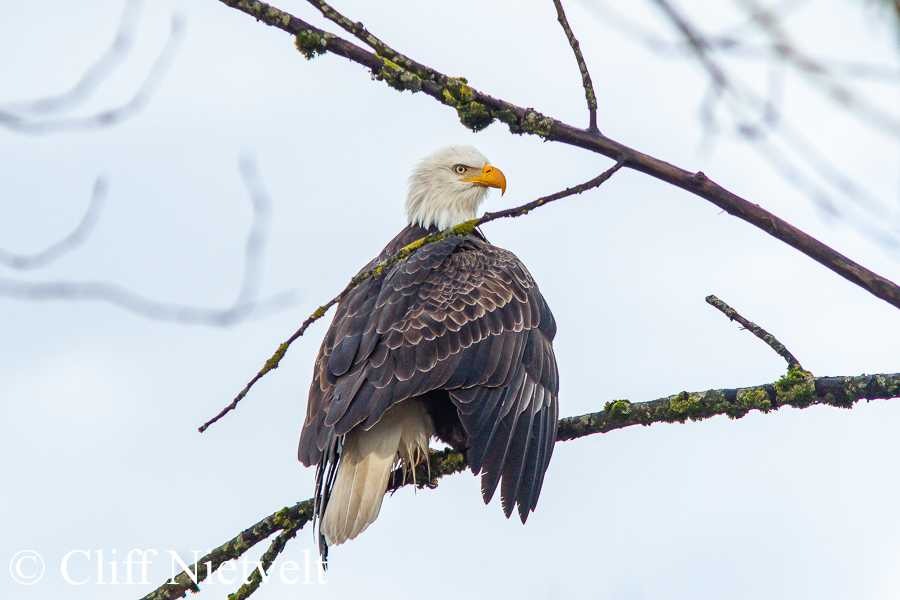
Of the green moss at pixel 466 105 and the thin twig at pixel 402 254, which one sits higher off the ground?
the green moss at pixel 466 105

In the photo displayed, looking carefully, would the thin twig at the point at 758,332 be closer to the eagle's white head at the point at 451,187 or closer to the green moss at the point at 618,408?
the green moss at the point at 618,408

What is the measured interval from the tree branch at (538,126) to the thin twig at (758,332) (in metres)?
1.27

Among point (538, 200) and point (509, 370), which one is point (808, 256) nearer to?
point (538, 200)

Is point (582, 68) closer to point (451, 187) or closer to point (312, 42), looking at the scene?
point (312, 42)

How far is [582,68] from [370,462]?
2.50 metres

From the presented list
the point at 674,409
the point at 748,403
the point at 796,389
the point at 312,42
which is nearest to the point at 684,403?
the point at 674,409

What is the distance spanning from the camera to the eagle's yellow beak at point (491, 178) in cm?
646

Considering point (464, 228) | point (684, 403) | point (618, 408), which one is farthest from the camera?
point (618, 408)

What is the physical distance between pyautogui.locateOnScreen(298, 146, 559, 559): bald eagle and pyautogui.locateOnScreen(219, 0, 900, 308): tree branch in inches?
79.5

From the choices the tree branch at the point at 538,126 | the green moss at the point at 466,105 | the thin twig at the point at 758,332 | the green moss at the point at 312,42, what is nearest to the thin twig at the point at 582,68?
the tree branch at the point at 538,126

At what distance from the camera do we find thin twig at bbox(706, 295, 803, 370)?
3.62 metres

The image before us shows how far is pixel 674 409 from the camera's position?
4062mm

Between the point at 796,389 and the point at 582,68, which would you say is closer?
the point at 582,68

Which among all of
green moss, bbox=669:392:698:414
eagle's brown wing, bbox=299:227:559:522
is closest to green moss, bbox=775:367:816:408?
green moss, bbox=669:392:698:414
